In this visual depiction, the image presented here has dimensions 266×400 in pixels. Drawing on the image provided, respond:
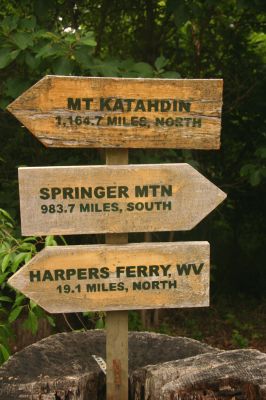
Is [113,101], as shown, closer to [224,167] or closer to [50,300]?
[50,300]

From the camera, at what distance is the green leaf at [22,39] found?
3.28m

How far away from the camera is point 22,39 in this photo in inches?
131

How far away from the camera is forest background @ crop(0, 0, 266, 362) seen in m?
3.87

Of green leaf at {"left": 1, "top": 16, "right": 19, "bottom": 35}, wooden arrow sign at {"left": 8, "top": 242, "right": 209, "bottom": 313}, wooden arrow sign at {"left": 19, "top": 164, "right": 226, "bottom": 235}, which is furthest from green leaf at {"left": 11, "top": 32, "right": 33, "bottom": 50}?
wooden arrow sign at {"left": 8, "top": 242, "right": 209, "bottom": 313}

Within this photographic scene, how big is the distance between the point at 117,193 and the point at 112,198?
0.09ft

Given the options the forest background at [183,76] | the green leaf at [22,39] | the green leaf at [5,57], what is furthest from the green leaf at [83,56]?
the green leaf at [5,57]

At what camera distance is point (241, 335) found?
5.66 metres

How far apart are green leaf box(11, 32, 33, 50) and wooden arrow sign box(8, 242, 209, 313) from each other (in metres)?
1.54

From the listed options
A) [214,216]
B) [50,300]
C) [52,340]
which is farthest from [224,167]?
[50,300]

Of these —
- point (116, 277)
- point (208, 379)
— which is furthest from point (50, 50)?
point (208, 379)

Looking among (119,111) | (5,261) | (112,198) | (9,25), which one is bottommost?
(5,261)

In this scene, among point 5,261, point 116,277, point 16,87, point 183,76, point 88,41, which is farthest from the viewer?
point 183,76

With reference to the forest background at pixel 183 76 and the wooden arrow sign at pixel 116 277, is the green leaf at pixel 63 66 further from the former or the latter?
the wooden arrow sign at pixel 116 277

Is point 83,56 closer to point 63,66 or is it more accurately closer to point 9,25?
point 63,66
